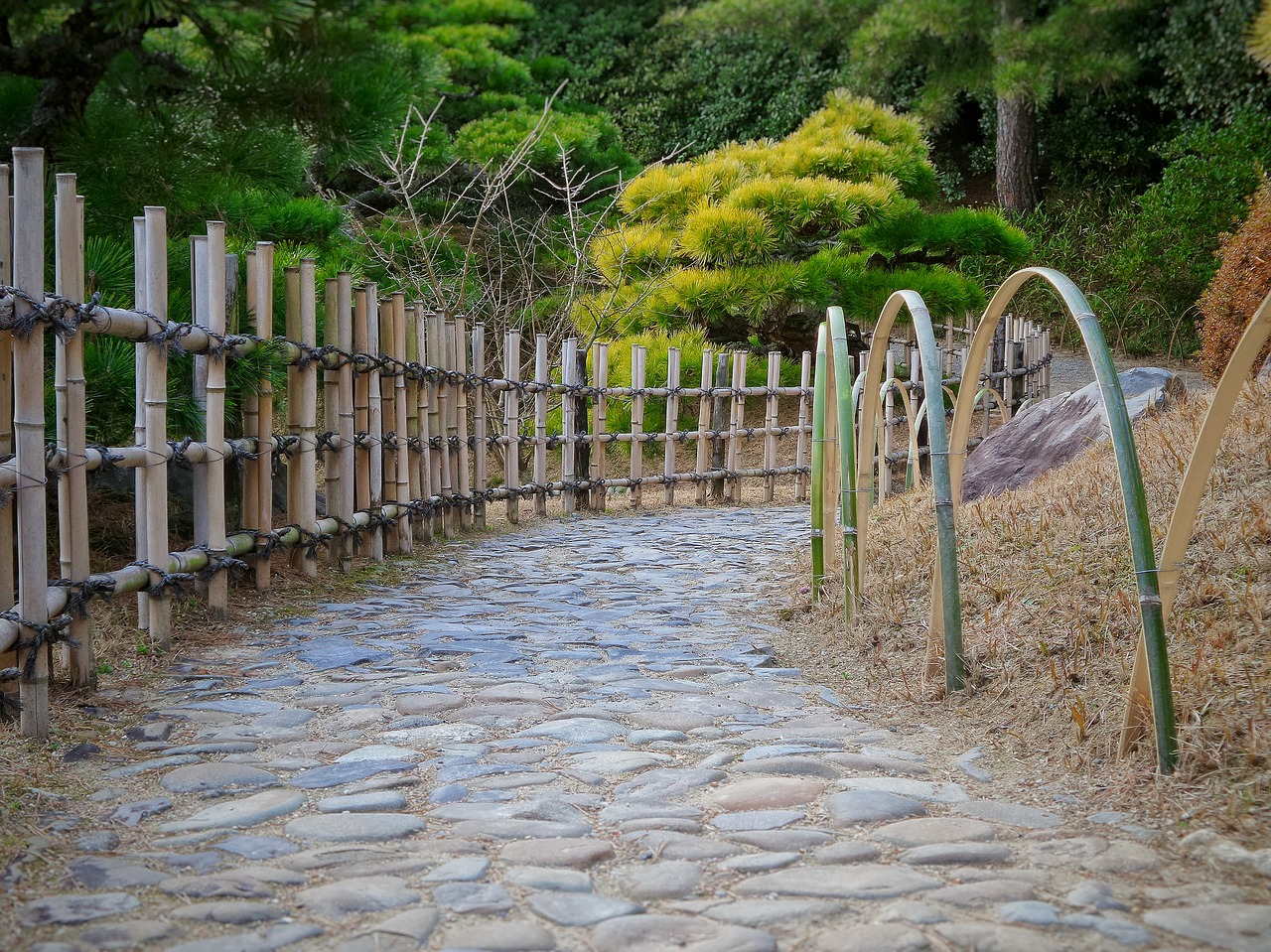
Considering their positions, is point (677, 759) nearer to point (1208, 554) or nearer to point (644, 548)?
point (1208, 554)

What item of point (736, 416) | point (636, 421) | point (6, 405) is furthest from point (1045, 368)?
point (6, 405)

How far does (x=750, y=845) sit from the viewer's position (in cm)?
212

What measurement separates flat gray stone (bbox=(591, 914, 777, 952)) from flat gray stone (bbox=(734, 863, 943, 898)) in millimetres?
154

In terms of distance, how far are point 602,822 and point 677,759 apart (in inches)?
17.4

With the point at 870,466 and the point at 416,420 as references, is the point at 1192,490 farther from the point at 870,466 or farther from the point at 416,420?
the point at 416,420

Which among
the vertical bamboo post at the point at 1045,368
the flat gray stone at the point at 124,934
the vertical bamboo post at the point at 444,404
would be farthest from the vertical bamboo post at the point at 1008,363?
the flat gray stone at the point at 124,934

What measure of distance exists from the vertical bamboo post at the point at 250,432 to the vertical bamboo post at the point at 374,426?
92 centimetres

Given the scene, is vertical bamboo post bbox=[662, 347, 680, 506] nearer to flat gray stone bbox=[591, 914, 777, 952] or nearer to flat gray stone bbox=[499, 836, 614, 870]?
flat gray stone bbox=[499, 836, 614, 870]

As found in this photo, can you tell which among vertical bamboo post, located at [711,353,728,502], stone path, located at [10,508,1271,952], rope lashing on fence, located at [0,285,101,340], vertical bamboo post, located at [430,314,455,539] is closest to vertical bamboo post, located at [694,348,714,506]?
vertical bamboo post, located at [711,353,728,502]

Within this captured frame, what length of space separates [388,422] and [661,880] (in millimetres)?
3947

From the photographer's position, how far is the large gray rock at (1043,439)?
19.5 feet

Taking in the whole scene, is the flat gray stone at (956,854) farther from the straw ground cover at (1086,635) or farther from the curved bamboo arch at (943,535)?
the curved bamboo arch at (943,535)

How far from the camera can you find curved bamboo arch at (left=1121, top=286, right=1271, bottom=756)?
2236mm

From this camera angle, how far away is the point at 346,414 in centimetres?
500
